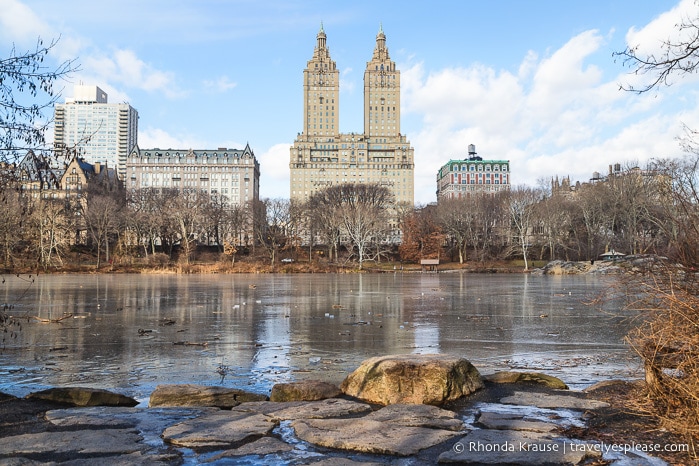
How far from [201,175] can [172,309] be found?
17829 cm

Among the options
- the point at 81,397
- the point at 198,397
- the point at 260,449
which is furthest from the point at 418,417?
the point at 81,397

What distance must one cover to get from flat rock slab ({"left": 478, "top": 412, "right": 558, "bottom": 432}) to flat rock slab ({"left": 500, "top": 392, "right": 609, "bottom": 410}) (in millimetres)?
868

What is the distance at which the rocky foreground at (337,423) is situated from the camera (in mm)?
5672

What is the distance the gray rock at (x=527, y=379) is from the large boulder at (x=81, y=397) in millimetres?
5743

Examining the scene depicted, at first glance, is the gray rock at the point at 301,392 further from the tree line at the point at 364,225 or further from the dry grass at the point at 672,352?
the tree line at the point at 364,225

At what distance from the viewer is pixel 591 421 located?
697 centimetres

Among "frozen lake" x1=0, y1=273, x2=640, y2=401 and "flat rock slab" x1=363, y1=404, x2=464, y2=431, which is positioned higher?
"flat rock slab" x1=363, y1=404, x2=464, y2=431

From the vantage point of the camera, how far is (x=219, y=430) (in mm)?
6570

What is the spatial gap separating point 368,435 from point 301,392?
7.52 feet

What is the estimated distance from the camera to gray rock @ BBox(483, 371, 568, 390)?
9.20 meters

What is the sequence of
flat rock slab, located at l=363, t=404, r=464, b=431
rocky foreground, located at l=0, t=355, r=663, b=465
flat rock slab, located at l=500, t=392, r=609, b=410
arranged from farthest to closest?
flat rock slab, located at l=500, t=392, r=609, b=410 < flat rock slab, located at l=363, t=404, r=464, b=431 < rocky foreground, located at l=0, t=355, r=663, b=465

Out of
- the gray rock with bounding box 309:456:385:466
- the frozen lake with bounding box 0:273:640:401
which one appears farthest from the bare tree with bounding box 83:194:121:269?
the gray rock with bounding box 309:456:385:466

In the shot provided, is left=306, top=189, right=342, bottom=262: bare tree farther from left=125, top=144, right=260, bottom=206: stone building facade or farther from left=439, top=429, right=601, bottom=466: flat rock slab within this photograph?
left=125, top=144, right=260, bottom=206: stone building facade

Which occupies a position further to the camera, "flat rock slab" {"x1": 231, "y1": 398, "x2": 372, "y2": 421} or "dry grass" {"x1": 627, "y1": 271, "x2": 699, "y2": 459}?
"flat rock slab" {"x1": 231, "y1": 398, "x2": 372, "y2": 421}
